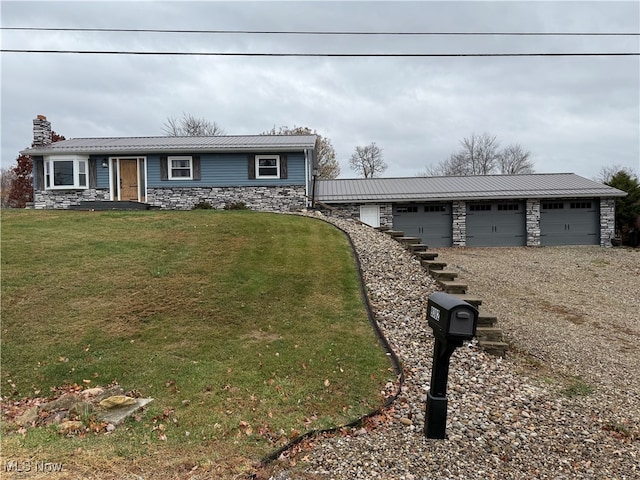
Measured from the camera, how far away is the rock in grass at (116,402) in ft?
12.2

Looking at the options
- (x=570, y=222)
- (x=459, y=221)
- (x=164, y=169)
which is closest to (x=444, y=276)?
(x=459, y=221)

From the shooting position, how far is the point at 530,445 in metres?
3.31

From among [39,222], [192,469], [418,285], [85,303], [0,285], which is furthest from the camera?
[39,222]

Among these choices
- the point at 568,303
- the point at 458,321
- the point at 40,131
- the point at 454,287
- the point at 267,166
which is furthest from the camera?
the point at 40,131

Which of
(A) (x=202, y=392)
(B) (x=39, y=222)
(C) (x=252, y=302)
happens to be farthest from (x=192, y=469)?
(B) (x=39, y=222)

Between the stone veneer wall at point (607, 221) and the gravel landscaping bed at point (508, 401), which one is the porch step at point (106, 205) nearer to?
the gravel landscaping bed at point (508, 401)

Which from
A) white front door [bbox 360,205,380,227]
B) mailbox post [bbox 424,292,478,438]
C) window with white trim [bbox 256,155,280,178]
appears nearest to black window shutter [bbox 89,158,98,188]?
window with white trim [bbox 256,155,280,178]

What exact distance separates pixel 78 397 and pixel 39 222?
7.97 metres

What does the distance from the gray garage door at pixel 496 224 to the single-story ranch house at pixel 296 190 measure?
4 centimetres

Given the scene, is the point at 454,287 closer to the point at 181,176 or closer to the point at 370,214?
the point at 370,214

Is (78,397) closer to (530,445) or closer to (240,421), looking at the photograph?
(240,421)

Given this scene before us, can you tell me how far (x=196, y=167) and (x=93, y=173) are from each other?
4068 mm

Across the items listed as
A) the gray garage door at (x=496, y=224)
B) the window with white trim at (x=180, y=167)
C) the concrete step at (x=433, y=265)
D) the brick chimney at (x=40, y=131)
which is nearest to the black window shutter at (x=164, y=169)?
the window with white trim at (x=180, y=167)

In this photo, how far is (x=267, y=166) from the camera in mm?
16234
